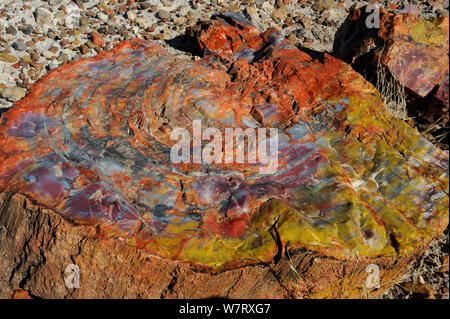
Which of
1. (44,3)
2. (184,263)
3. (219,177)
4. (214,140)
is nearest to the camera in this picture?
(184,263)

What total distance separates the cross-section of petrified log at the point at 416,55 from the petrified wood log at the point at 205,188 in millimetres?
443

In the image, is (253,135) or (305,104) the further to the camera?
(305,104)

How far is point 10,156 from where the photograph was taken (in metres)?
2.67

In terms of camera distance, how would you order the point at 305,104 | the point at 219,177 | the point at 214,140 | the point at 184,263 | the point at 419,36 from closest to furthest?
the point at 184,263 < the point at 219,177 < the point at 214,140 < the point at 305,104 < the point at 419,36

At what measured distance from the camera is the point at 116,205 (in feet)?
8.06

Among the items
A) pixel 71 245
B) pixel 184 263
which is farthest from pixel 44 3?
pixel 184 263

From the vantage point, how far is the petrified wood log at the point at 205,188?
94.0 inches

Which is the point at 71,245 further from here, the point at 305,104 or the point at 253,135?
the point at 305,104

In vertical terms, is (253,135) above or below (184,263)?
above

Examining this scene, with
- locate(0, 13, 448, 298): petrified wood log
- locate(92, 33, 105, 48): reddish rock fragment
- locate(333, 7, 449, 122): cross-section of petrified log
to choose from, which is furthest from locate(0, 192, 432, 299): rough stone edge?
locate(92, 33, 105, 48): reddish rock fragment

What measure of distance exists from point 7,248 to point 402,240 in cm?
232

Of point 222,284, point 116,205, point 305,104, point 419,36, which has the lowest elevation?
point 222,284

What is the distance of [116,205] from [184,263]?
500 mm

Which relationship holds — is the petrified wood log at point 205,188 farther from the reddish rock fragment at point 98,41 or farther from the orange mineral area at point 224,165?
the reddish rock fragment at point 98,41
